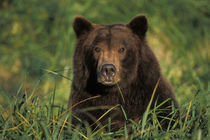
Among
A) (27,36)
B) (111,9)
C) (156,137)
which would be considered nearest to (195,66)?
(111,9)

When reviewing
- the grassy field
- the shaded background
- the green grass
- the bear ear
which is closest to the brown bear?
the bear ear

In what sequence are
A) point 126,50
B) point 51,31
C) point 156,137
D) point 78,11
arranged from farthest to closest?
point 51,31 → point 78,11 → point 126,50 → point 156,137

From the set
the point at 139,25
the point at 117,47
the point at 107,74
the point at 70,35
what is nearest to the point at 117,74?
the point at 107,74

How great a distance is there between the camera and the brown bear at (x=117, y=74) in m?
4.96

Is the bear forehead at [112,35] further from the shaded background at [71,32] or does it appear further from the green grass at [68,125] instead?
the shaded background at [71,32]

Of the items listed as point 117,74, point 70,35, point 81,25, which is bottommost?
point 117,74

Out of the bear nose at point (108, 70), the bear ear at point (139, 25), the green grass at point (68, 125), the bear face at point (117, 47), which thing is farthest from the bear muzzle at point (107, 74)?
the bear ear at point (139, 25)

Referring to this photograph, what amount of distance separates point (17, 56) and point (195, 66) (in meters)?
5.39

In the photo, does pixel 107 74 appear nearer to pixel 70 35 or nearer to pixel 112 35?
pixel 112 35

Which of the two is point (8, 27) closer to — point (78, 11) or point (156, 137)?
point (78, 11)

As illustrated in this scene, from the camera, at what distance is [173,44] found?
1095 centimetres

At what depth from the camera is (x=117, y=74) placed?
4902 millimetres

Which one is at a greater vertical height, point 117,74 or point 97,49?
point 97,49

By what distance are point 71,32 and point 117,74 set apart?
6.68m
